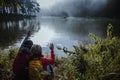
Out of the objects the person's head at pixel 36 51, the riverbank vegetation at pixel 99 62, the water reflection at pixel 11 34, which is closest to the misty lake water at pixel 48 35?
the water reflection at pixel 11 34

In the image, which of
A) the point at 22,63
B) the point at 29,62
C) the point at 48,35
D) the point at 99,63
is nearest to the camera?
the point at 99,63

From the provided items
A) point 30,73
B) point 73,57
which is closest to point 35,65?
point 30,73

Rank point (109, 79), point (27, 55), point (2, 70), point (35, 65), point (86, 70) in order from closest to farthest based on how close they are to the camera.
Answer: point (109, 79) < point (86, 70) < point (35, 65) < point (27, 55) < point (2, 70)

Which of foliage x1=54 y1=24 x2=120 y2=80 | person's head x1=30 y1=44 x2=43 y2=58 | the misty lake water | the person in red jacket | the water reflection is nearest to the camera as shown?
foliage x1=54 y1=24 x2=120 y2=80

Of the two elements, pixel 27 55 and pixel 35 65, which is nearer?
pixel 35 65

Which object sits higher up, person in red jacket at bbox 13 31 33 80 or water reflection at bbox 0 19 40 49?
person in red jacket at bbox 13 31 33 80

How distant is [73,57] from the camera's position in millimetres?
5348

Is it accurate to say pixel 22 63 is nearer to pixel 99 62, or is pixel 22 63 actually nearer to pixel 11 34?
pixel 99 62

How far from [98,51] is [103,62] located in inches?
14.9

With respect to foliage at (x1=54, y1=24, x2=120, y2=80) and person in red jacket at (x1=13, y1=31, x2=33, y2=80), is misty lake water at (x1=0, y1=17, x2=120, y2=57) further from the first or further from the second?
foliage at (x1=54, y1=24, x2=120, y2=80)

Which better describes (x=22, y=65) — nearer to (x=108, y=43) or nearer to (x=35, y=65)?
(x=35, y=65)

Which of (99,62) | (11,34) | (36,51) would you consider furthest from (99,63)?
(11,34)

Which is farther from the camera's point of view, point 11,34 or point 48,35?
point 48,35

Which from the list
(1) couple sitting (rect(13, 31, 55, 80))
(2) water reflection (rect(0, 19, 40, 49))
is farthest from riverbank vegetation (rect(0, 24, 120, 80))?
(2) water reflection (rect(0, 19, 40, 49))
